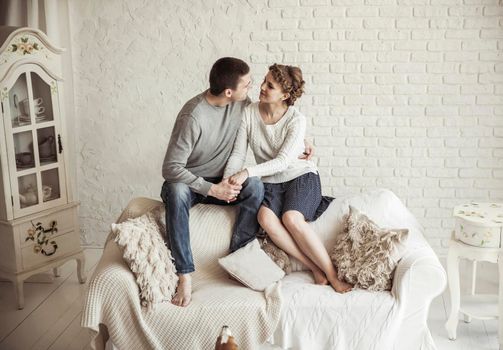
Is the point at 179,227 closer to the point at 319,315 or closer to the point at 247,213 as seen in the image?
the point at 247,213

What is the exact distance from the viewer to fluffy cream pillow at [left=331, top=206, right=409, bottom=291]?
3.21 meters

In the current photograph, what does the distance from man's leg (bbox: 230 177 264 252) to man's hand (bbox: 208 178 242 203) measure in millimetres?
79

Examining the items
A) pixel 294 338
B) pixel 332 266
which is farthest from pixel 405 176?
pixel 294 338

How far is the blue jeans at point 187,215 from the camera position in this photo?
11.0 feet

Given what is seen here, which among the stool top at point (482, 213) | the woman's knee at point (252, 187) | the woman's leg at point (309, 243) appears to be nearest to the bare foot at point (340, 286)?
the woman's leg at point (309, 243)

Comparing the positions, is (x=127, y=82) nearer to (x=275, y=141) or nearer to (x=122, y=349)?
(x=275, y=141)

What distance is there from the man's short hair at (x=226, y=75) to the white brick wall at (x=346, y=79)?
1255mm

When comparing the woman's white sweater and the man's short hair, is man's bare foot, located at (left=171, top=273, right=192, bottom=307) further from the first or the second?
the man's short hair

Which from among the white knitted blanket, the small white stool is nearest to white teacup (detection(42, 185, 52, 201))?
the white knitted blanket

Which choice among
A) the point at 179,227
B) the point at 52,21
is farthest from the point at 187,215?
the point at 52,21

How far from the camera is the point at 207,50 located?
4.68 metres

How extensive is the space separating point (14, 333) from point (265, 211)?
1.53m

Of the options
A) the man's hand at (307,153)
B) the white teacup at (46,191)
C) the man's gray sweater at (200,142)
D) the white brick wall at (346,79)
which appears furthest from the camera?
the white brick wall at (346,79)

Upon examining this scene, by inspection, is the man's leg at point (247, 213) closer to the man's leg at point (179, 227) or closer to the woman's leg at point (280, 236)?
the woman's leg at point (280, 236)
